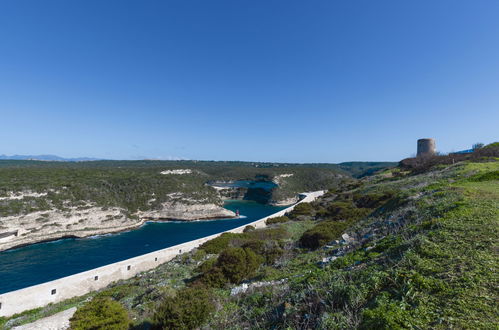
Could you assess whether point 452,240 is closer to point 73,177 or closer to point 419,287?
point 419,287

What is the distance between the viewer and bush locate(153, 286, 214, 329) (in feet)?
22.8

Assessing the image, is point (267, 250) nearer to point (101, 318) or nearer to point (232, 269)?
point (232, 269)

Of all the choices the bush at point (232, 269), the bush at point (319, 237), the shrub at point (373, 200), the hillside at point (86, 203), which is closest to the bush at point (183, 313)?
the bush at point (232, 269)

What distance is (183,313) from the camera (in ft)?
23.2

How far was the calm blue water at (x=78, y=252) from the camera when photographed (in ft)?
102

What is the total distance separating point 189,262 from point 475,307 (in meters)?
20.8

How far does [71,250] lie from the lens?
134ft

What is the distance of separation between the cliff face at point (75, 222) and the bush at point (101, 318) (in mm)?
48942

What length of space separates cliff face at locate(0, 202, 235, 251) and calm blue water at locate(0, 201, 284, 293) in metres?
2.05

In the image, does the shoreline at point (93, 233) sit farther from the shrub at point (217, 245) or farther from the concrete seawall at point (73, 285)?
the shrub at point (217, 245)

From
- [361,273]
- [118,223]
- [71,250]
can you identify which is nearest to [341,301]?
[361,273]

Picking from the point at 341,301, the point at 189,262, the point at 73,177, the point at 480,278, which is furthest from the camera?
the point at 73,177

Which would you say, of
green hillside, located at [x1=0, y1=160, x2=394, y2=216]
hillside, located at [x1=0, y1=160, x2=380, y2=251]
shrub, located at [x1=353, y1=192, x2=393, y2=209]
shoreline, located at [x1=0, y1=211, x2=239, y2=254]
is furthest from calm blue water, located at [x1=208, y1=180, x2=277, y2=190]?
shrub, located at [x1=353, y1=192, x2=393, y2=209]

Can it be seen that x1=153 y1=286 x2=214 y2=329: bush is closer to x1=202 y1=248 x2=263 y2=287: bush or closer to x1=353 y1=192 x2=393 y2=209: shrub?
x1=202 y1=248 x2=263 y2=287: bush
